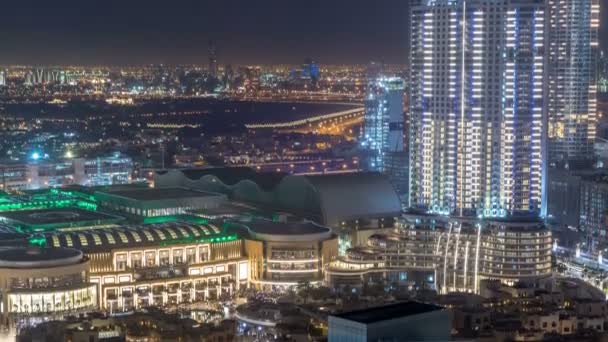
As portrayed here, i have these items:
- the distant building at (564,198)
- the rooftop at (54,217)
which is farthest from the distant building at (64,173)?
the distant building at (564,198)

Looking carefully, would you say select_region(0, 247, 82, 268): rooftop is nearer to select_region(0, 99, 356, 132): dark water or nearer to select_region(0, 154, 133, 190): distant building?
select_region(0, 154, 133, 190): distant building

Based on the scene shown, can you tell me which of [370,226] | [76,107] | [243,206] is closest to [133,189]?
[243,206]

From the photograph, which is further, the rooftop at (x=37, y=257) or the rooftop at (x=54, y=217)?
the rooftop at (x=54, y=217)

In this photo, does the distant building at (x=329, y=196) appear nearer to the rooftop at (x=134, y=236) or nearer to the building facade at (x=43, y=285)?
the rooftop at (x=134, y=236)

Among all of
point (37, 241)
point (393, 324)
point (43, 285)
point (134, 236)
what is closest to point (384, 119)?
point (134, 236)

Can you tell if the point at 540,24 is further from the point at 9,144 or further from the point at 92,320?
the point at 9,144

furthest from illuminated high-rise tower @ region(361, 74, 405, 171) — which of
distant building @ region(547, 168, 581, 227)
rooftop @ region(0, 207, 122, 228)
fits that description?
rooftop @ region(0, 207, 122, 228)

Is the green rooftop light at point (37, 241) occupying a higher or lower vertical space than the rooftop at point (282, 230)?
lower
